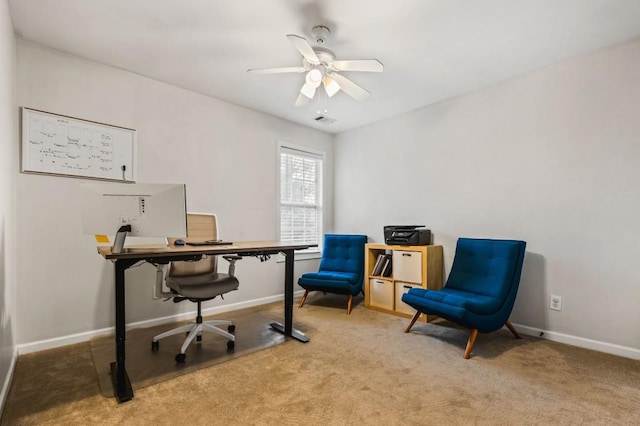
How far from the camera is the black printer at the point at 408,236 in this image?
344cm

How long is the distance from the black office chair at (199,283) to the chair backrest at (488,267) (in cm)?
209

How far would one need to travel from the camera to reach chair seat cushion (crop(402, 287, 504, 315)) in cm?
241

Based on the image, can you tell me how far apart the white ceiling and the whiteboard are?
599mm

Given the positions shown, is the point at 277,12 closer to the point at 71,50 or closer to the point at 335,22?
the point at 335,22

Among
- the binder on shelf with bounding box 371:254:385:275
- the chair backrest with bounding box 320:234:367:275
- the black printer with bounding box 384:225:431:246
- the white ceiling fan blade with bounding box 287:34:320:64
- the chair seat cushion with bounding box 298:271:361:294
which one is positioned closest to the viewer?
the white ceiling fan blade with bounding box 287:34:320:64

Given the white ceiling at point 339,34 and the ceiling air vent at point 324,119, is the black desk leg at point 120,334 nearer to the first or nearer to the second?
the white ceiling at point 339,34

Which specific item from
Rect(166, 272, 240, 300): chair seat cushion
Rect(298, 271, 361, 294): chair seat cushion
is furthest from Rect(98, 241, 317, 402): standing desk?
Rect(298, 271, 361, 294): chair seat cushion

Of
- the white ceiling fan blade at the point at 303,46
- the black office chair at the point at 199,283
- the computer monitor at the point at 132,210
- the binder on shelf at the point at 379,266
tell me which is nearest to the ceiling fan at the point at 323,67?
the white ceiling fan blade at the point at 303,46

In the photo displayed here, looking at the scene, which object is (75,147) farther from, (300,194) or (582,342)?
(582,342)

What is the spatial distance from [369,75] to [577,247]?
7.71 feet

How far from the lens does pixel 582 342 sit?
8.45ft

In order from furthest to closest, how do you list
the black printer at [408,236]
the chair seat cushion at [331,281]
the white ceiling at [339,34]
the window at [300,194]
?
the window at [300,194], the chair seat cushion at [331,281], the black printer at [408,236], the white ceiling at [339,34]

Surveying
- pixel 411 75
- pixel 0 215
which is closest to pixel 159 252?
pixel 0 215

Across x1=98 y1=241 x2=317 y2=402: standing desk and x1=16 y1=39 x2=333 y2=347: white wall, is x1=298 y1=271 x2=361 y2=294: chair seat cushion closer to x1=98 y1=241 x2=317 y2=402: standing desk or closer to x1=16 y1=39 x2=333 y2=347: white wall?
x1=16 y1=39 x2=333 y2=347: white wall
